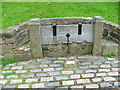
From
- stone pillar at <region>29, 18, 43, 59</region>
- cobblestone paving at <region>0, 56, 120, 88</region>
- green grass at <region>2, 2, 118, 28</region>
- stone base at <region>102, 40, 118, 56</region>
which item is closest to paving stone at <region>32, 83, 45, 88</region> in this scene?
cobblestone paving at <region>0, 56, 120, 88</region>

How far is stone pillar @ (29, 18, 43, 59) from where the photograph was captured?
6.64 meters

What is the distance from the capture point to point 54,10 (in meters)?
11.5

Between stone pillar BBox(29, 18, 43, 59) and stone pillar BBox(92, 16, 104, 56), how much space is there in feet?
6.21

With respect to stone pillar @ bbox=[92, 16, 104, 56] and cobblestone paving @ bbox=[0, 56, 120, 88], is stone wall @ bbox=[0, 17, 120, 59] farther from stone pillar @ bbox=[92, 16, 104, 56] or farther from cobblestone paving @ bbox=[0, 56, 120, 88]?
cobblestone paving @ bbox=[0, 56, 120, 88]

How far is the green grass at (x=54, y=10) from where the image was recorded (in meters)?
10.3

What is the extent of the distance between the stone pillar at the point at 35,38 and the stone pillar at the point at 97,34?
189cm

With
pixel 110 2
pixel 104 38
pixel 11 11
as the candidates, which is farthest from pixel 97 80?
pixel 110 2


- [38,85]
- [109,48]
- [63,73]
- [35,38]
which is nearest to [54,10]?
[35,38]

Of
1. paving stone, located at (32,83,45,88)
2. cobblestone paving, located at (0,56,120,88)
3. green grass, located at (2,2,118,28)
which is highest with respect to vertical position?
green grass, located at (2,2,118,28)

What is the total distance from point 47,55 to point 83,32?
5.02ft

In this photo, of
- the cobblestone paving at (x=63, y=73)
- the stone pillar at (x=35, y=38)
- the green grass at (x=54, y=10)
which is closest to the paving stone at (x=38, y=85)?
the cobblestone paving at (x=63, y=73)

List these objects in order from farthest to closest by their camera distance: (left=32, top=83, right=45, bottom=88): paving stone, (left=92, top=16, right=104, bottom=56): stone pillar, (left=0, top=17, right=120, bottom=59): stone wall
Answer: (left=0, top=17, right=120, bottom=59): stone wall
(left=92, top=16, right=104, bottom=56): stone pillar
(left=32, top=83, right=45, bottom=88): paving stone

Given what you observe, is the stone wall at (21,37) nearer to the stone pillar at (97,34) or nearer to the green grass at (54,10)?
the stone pillar at (97,34)

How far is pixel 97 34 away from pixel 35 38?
7.02ft
